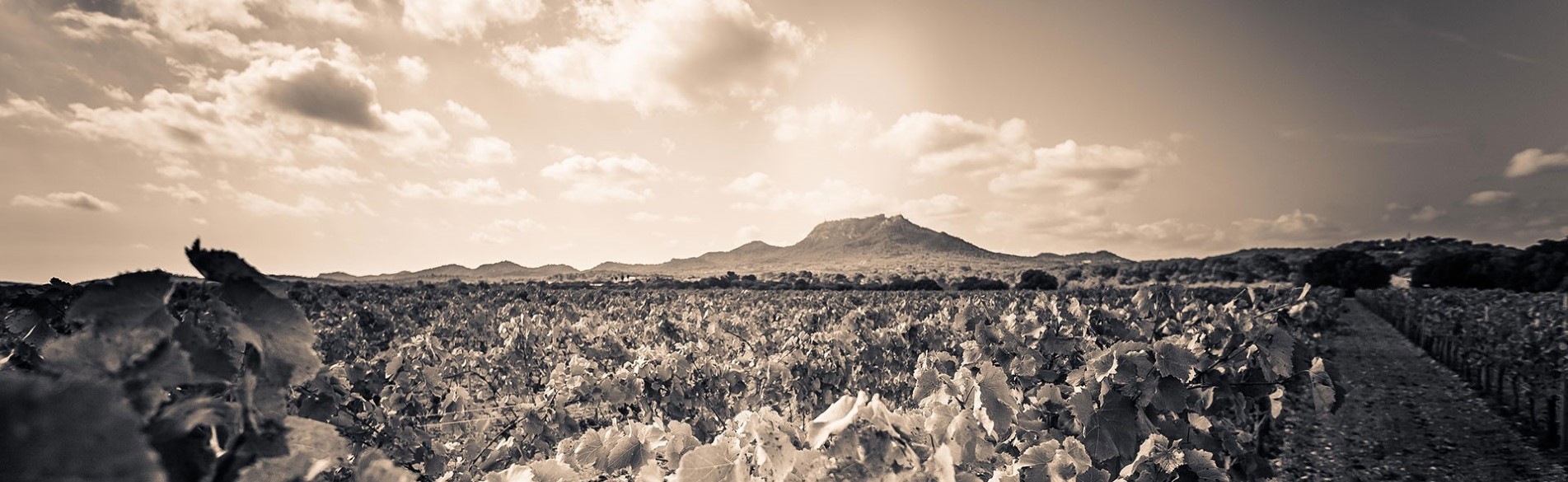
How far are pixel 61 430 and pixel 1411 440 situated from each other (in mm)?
18346

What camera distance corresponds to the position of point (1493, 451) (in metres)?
11.9

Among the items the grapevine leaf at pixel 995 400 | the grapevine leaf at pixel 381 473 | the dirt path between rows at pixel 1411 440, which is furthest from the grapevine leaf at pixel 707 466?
the dirt path between rows at pixel 1411 440

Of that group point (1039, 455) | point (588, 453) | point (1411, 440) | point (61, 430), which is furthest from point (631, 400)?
point (1411, 440)

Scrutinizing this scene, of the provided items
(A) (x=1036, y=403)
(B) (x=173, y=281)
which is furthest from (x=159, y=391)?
(A) (x=1036, y=403)

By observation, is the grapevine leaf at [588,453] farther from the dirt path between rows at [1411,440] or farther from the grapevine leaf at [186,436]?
the dirt path between rows at [1411,440]

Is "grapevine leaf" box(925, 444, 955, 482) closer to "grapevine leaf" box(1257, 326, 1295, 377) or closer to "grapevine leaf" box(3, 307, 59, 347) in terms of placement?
"grapevine leaf" box(3, 307, 59, 347)

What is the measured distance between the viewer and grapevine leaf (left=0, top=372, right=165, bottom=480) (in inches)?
23.4

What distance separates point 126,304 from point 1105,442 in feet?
12.0

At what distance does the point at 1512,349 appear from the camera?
1573 cm

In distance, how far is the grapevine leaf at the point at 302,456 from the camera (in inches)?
33.8

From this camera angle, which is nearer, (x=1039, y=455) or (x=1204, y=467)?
(x=1039, y=455)

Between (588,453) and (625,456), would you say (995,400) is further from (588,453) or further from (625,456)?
(588,453)

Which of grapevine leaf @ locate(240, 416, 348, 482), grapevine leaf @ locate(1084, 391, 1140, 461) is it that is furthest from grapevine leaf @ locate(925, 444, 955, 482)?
grapevine leaf @ locate(1084, 391, 1140, 461)

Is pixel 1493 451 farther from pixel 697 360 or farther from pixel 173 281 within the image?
pixel 173 281
